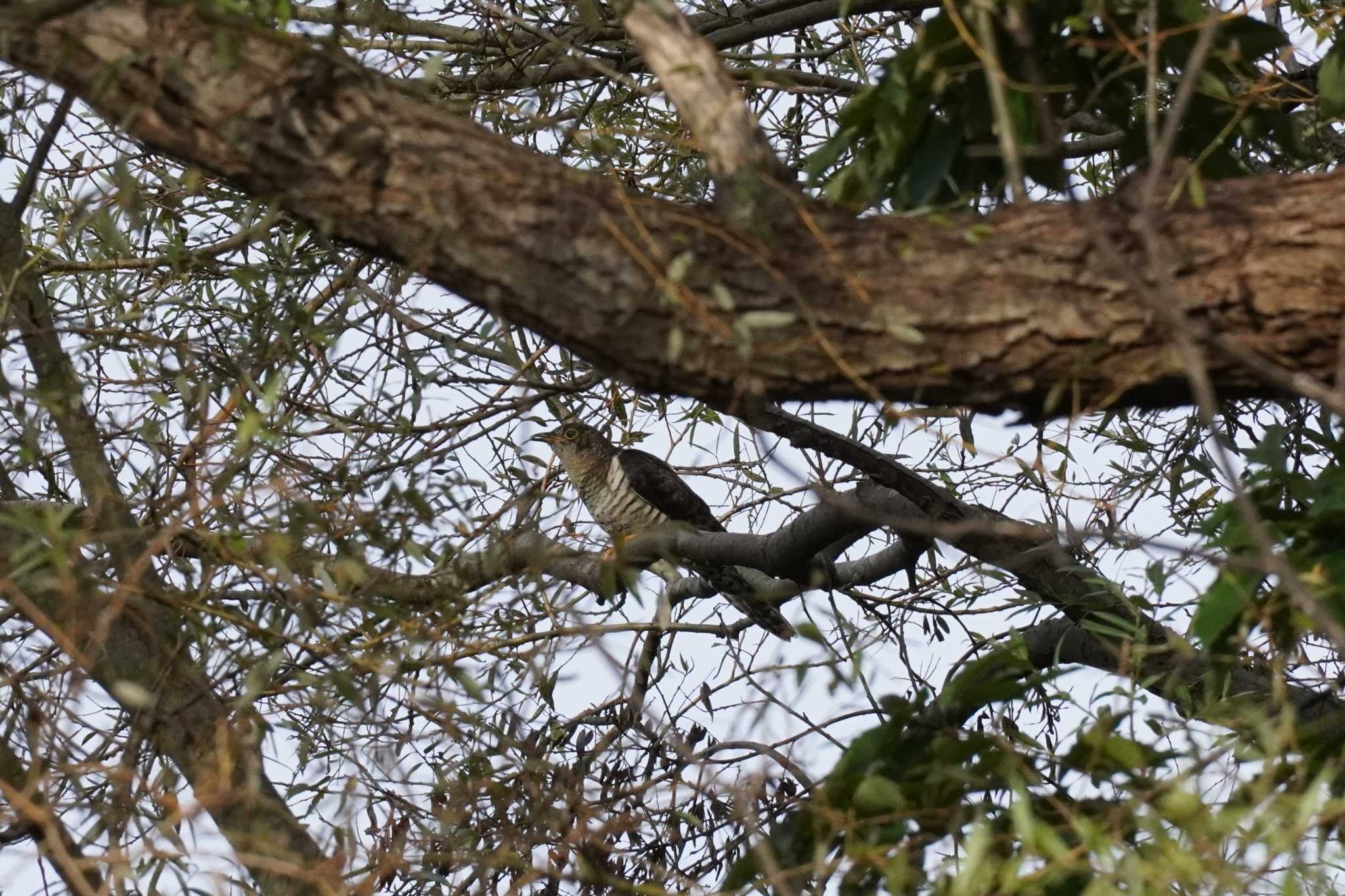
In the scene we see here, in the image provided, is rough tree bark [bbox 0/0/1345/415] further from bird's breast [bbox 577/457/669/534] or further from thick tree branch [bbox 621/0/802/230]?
bird's breast [bbox 577/457/669/534]

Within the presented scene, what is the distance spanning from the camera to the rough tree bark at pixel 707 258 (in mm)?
1953

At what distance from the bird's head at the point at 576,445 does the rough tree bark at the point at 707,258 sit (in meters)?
3.73

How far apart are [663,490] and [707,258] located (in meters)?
4.02

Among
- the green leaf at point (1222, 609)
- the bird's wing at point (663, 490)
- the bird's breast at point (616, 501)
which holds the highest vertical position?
the bird's breast at point (616, 501)

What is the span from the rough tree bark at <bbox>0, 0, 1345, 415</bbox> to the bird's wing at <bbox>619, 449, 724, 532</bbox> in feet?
12.0

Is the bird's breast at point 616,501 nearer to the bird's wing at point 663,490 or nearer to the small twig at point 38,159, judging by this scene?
the bird's wing at point 663,490

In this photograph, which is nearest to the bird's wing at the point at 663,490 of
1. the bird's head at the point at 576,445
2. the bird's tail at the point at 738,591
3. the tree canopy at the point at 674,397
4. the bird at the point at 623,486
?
the bird at the point at 623,486

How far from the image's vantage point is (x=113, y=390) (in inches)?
126

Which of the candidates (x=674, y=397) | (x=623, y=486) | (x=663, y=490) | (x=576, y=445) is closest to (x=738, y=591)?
(x=663, y=490)

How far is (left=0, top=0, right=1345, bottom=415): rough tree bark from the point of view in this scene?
1.95 metres

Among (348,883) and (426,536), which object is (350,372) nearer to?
(426,536)

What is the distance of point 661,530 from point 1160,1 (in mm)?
1313

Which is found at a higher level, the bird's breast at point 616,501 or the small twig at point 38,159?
the bird's breast at point 616,501

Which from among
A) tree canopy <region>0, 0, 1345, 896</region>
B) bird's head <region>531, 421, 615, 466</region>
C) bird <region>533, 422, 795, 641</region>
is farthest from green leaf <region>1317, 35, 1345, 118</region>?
bird's head <region>531, 421, 615, 466</region>
